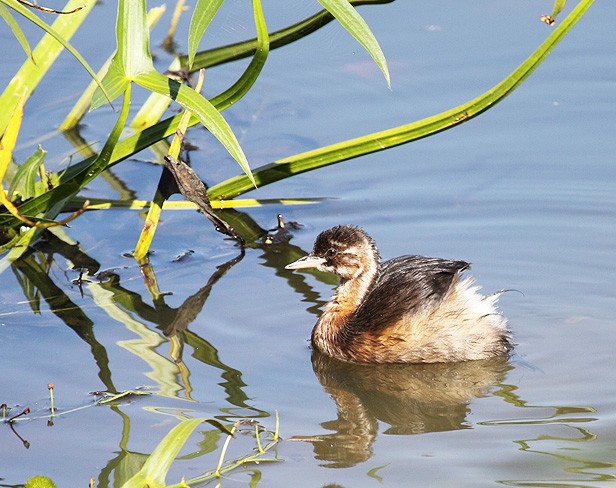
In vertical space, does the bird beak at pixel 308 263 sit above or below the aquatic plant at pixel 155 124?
below

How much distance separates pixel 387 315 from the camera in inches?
221

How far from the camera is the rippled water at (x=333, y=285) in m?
4.36

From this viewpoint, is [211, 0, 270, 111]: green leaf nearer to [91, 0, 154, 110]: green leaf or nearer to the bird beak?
[91, 0, 154, 110]: green leaf

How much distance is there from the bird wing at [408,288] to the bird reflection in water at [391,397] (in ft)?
0.85

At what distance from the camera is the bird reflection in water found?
14.7ft

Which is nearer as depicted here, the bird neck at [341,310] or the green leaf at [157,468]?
the green leaf at [157,468]

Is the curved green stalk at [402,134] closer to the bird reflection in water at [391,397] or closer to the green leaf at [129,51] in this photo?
the bird reflection in water at [391,397]

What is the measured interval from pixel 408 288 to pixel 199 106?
151cm

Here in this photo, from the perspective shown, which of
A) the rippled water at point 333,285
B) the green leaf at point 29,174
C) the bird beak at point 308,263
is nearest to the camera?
the rippled water at point 333,285

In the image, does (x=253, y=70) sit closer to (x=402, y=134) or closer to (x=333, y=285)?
(x=402, y=134)

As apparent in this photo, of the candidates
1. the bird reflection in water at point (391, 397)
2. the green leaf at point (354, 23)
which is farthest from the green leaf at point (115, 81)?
the bird reflection in water at point (391, 397)

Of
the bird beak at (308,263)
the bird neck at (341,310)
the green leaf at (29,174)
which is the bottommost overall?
the bird neck at (341,310)

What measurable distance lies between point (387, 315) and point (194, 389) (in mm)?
1170

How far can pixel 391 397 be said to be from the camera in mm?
5070
